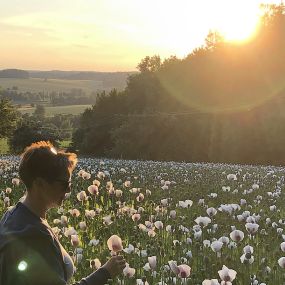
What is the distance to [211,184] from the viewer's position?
59.7 feet

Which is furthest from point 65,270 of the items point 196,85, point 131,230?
point 196,85

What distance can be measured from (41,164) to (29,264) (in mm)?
772

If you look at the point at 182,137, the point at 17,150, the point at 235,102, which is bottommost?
the point at 17,150

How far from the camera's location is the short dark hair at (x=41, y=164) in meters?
4.16

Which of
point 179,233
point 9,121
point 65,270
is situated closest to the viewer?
point 65,270

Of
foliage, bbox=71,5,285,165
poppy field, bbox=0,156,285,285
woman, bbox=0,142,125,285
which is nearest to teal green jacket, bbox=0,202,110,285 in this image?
woman, bbox=0,142,125,285

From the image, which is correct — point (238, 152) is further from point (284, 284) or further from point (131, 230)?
point (284, 284)

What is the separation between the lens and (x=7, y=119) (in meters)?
77.9

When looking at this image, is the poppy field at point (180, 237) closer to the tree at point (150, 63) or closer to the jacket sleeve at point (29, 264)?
the jacket sleeve at point (29, 264)

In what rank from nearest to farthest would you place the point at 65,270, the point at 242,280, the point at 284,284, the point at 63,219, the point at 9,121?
the point at 65,270 → the point at 284,284 → the point at 242,280 → the point at 63,219 → the point at 9,121

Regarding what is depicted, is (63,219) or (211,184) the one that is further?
(211,184)

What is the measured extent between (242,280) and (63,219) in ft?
10.7

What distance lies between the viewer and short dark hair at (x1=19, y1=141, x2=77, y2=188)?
416cm

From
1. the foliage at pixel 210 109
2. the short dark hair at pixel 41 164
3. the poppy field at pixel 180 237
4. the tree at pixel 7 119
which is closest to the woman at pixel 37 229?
the short dark hair at pixel 41 164
